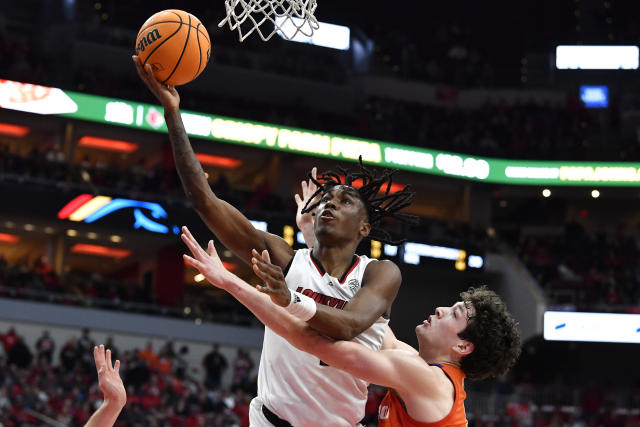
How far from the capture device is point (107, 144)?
2909 centimetres

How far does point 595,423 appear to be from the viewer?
21656 mm

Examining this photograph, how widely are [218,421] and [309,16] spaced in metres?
12.8

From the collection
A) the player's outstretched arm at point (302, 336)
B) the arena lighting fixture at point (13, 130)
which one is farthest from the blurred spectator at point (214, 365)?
the player's outstretched arm at point (302, 336)

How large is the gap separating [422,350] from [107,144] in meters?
25.2

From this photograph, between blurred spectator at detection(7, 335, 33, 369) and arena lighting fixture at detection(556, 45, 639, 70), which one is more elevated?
arena lighting fixture at detection(556, 45, 639, 70)

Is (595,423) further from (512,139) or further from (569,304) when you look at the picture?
(512,139)

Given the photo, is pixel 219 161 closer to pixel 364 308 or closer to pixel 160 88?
pixel 160 88

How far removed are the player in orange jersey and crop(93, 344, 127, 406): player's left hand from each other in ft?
2.71

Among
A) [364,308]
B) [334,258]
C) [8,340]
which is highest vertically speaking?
[334,258]

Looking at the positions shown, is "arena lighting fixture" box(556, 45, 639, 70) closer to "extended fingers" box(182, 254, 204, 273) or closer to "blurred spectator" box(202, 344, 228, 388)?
"blurred spectator" box(202, 344, 228, 388)

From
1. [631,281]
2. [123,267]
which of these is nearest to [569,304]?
[631,281]

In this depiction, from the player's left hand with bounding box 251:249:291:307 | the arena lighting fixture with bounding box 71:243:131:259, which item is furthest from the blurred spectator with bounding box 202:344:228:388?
the player's left hand with bounding box 251:249:291:307

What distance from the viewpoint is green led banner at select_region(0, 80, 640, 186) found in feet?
82.6

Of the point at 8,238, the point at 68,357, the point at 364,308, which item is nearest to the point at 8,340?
the point at 68,357
